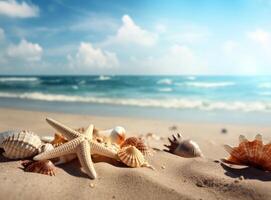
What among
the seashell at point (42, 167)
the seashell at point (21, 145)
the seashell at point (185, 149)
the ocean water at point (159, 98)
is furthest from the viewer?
the ocean water at point (159, 98)

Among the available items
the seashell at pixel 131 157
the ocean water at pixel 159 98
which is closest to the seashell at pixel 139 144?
the seashell at pixel 131 157

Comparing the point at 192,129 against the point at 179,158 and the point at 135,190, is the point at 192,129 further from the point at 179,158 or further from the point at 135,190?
the point at 135,190

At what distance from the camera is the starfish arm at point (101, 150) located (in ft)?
12.1

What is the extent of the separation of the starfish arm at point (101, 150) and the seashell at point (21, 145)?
1.90 ft

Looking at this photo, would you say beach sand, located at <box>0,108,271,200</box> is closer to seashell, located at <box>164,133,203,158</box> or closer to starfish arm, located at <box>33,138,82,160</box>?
starfish arm, located at <box>33,138,82,160</box>

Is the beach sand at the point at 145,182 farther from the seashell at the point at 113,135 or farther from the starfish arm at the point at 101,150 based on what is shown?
the seashell at the point at 113,135

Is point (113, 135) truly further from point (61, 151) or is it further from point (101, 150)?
point (61, 151)

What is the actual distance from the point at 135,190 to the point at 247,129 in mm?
6306

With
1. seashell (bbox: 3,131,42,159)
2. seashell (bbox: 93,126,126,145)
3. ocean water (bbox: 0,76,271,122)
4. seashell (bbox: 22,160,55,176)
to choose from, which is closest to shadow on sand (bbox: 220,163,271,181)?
seashell (bbox: 93,126,126,145)

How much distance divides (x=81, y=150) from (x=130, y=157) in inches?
21.7

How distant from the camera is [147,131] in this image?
8.39m

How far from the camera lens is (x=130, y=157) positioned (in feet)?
12.2

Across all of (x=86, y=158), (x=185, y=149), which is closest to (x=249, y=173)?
(x=185, y=149)

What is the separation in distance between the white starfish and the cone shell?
95 millimetres
